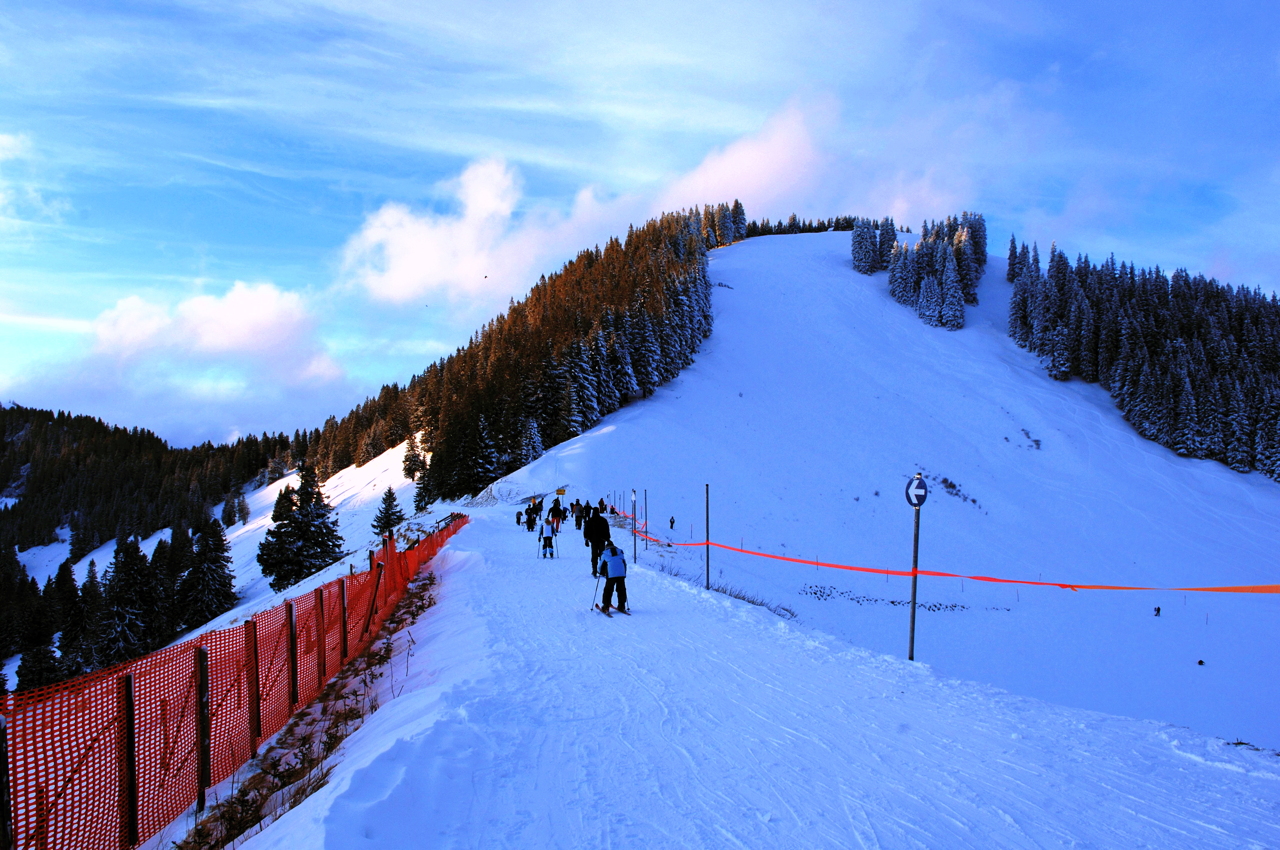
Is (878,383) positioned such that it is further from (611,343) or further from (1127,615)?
(1127,615)

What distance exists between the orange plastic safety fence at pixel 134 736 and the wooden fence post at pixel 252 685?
0.02m

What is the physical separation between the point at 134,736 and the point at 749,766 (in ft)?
16.8

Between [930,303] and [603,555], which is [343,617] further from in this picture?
[930,303]

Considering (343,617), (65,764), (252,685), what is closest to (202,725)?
(252,685)

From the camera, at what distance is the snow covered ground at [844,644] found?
15.2 ft

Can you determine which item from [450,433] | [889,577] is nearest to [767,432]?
[889,577]

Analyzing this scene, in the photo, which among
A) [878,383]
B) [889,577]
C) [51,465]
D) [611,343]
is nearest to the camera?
[889,577]

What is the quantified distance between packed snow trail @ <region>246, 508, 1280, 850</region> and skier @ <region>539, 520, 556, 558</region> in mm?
12235

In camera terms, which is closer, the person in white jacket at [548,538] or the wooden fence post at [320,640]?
the wooden fence post at [320,640]

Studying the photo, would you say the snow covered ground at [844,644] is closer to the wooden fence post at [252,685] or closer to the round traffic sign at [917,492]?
the wooden fence post at [252,685]

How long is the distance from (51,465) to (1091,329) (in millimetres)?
203786

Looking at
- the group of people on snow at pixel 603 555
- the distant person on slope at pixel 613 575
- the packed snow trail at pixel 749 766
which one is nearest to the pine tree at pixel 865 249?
the group of people on snow at pixel 603 555

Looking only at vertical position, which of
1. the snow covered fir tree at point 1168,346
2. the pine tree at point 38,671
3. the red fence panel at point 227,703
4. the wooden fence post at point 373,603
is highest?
the snow covered fir tree at point 1168,346

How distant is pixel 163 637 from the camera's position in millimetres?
47312
